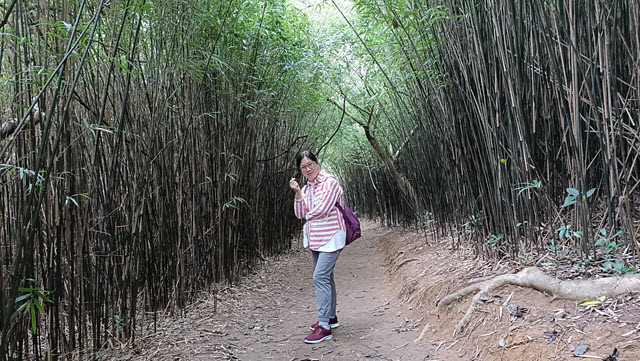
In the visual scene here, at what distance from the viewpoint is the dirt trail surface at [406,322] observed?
52.5 inches

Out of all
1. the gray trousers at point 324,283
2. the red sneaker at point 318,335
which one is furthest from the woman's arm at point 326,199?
the red sneaker at point 318,335

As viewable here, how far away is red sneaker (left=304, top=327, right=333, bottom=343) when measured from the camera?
2.16 meters

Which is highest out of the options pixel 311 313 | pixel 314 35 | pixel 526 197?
pixel 314 35

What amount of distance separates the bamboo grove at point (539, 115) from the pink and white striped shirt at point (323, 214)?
858 mm

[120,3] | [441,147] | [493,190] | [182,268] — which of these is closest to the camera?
[120,3]

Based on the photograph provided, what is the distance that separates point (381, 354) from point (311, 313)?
0.99m

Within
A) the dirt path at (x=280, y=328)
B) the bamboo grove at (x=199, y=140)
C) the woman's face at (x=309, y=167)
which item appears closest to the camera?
the bamboo grove at (x=199, y=140)

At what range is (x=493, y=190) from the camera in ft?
7.09

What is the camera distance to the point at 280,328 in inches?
100

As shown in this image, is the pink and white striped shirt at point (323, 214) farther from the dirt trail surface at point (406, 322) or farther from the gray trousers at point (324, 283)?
the dirt trail surface at point (406, 322)

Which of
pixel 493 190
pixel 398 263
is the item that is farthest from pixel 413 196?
pixel 493 190

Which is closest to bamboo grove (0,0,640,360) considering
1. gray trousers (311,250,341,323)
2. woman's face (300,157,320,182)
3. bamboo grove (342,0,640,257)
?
bamboo grove (342,0,640,257)

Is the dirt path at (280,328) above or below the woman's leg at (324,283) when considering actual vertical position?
below

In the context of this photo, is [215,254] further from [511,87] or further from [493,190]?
[511,87]
